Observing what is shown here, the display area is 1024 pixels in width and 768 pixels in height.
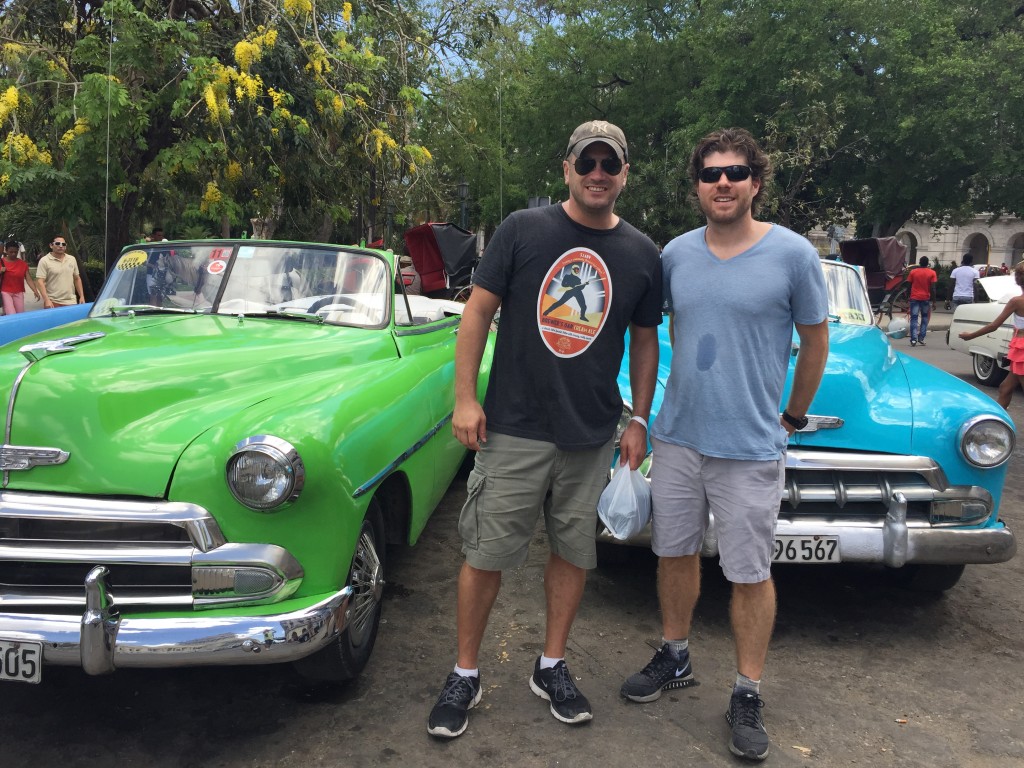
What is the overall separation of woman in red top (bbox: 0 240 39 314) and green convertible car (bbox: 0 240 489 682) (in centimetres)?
944

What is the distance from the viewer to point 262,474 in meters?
2.48

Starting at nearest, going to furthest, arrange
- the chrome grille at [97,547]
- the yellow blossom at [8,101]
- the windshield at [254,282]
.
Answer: the chrome grille at [97,547], the windshield at [254,282], the yellow blossom at [8,101]

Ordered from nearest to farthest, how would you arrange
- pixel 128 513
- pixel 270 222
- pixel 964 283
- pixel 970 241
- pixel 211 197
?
pixel 128 513
pixel 211 197
pixel 270 222
pixel 964 283
pixel 970 241

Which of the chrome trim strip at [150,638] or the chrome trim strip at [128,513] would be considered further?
the chrome trim strip at [128,513]

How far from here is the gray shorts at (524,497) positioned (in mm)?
2725

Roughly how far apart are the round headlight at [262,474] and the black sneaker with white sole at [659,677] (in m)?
1.43

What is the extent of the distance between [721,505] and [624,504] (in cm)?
32

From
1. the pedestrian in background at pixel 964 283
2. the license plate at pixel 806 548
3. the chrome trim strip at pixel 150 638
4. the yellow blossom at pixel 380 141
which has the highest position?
the yellow blossom at pixel 380 141

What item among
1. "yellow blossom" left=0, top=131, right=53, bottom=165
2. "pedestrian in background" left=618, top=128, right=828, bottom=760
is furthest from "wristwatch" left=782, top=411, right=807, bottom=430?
"yellow blossom" left=0, top=131, right=53, bottom=165

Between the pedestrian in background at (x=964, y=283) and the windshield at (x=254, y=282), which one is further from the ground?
the pedestrian in background at (x=964, y=283)

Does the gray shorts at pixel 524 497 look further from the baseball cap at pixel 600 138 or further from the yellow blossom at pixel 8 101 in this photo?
the yellow blossom at pixel 8 101

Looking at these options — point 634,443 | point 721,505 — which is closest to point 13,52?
point 634,443

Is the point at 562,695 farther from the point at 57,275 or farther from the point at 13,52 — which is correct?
the point at 57,275

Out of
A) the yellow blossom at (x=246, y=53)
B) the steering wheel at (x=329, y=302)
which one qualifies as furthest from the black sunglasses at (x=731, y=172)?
the yellow blossom at (x=246, y=53)
